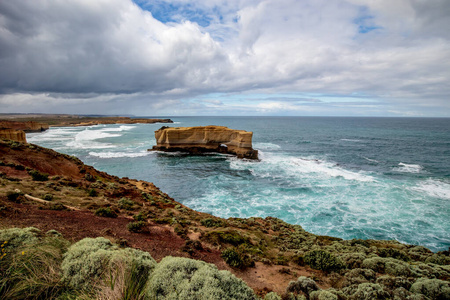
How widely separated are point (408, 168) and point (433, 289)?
3474 cm

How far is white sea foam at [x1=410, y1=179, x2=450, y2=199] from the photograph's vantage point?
2197cm

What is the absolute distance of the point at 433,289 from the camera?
5887 millimetres

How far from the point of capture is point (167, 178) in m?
28.3

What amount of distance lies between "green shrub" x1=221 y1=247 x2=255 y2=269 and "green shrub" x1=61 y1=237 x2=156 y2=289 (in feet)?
13.3

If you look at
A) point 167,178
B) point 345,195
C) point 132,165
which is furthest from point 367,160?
point 132,165

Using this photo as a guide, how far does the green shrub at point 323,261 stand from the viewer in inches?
339

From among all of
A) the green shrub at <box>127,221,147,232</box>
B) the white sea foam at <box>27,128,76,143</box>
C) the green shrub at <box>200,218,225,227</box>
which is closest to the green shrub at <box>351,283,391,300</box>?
the green shrub at <box>200,218,225,227</box>

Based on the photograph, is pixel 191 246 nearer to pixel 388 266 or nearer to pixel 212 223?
pixel 212 223

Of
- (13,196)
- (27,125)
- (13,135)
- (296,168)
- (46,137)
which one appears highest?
(27,125)

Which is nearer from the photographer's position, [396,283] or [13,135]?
[396,283]

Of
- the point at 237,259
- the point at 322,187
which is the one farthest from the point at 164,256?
the point at 322,187

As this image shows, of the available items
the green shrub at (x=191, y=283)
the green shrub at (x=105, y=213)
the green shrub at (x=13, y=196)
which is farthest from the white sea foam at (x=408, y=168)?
the green shrub at (x=13, y=196)

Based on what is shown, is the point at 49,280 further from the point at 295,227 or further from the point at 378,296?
the point at 295,227

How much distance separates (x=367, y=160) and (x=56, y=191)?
145 feet
